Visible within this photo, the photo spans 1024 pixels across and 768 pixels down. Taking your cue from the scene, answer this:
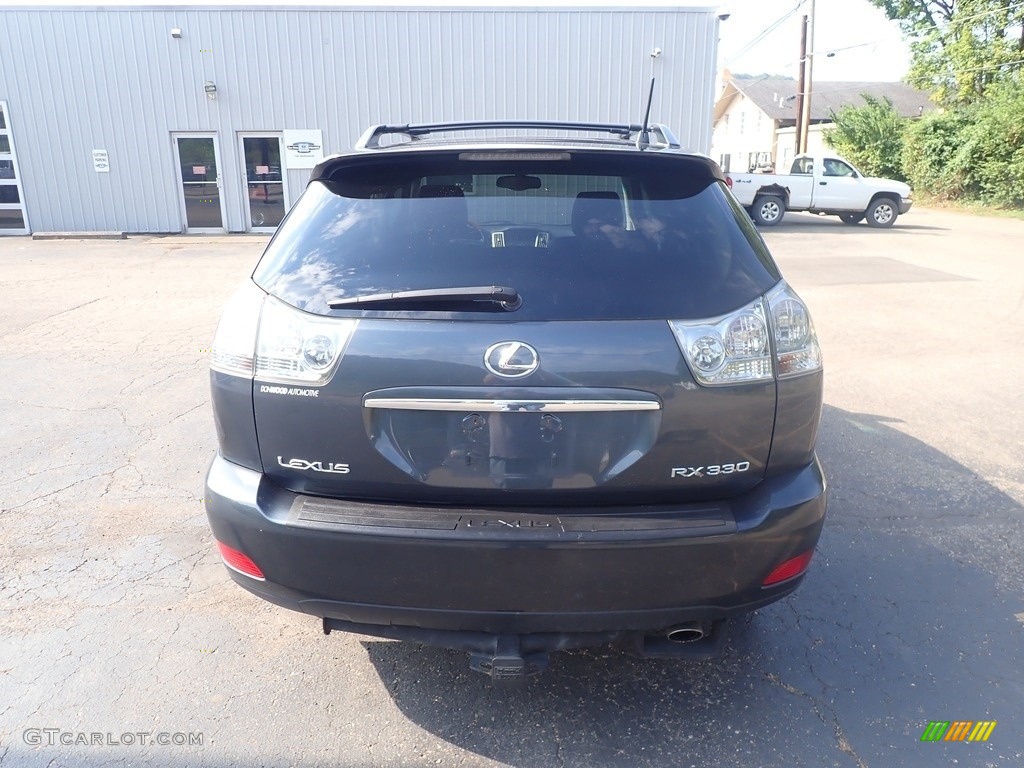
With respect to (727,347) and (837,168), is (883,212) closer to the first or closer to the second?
(837,168)

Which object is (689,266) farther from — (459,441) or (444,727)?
(444,727)

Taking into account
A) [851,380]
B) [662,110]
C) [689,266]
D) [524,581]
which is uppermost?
[662,110]

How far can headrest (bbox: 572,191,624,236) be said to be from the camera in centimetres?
238

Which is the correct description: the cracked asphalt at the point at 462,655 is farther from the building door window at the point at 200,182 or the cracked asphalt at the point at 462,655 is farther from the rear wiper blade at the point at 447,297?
the building door window at the point at 200,182

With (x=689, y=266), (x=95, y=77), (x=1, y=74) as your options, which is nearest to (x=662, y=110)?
(x=95, y=77)

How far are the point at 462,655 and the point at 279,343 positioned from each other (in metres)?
1.41

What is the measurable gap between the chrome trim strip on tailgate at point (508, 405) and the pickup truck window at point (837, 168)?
20.8m

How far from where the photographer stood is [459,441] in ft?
6.93

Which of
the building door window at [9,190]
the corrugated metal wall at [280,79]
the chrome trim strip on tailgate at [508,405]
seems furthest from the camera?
the building door window at [9,190]

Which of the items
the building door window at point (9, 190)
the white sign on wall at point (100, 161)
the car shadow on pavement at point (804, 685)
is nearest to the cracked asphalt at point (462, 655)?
the car shadow on pavement at point (804, 685)

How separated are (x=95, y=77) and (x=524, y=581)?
20438 millimetres

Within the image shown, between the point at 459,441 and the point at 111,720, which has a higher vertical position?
the point at 459,441

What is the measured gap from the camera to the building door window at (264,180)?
18.8 metres

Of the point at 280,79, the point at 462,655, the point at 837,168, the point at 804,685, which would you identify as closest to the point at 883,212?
the point at 837,168
